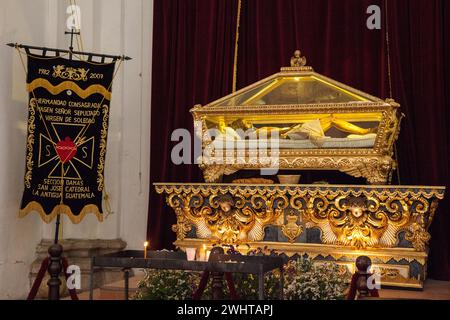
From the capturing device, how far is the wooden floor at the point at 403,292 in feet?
20.3

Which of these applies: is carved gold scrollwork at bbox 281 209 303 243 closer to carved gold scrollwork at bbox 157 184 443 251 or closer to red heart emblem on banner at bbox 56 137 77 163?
carved gold scrollwork at bbox 157 184 443 251

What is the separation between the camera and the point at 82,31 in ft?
27.2

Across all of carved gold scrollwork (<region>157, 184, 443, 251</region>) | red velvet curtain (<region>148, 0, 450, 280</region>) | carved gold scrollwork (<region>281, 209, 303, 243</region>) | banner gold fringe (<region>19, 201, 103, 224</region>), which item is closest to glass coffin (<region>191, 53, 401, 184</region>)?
carved gold scrollwork (<region>157, 184, 443, 251</region>)

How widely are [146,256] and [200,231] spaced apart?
2359mm

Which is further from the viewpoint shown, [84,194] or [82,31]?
[82,31]

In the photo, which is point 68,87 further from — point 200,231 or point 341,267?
point 341,267

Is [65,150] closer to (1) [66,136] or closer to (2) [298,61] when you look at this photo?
(1) [66,136]

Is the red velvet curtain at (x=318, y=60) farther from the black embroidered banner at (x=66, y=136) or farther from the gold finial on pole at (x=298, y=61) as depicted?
Answer: the black embroidered banner at (x=66, y=136)

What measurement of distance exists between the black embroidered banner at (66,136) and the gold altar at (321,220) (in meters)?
0.90

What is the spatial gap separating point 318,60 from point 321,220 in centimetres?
226

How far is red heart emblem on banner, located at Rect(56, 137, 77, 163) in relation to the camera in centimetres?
720

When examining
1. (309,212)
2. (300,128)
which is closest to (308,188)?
(309,212)

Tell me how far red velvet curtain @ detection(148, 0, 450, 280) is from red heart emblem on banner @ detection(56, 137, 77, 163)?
1568mm
